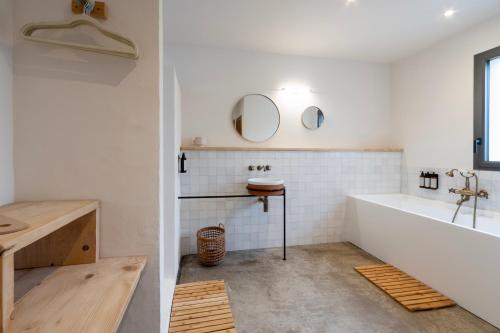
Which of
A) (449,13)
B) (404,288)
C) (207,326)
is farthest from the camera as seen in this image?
(449,13)

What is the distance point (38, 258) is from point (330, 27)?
2.84 meters

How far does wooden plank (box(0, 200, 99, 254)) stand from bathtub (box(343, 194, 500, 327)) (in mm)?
2349

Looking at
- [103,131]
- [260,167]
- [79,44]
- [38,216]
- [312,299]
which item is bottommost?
[312,299]

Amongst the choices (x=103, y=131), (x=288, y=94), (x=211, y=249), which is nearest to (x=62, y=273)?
(x=103, y=131)

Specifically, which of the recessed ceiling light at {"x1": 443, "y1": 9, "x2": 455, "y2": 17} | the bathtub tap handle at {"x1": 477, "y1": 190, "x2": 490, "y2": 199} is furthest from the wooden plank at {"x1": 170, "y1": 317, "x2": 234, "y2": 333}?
the recessed ceiling light at {"x1": 443, "y1": 9, "x2": 455, "y2": 17}

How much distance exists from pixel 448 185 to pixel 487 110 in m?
0.83

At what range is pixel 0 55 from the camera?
825mm

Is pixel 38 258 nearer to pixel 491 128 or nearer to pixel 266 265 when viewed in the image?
pixel 266 265

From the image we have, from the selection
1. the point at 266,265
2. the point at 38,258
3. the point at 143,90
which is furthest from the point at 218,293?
the point at 143,90

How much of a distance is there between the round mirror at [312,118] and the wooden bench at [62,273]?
2.66 metres

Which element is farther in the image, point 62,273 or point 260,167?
point 260,167

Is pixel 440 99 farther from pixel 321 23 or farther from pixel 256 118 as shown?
pixel 256 118

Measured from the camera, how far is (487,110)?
2.33m

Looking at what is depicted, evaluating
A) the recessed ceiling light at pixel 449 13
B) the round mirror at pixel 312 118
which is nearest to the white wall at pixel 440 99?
the recessed ceiling light at pixel 449 13
